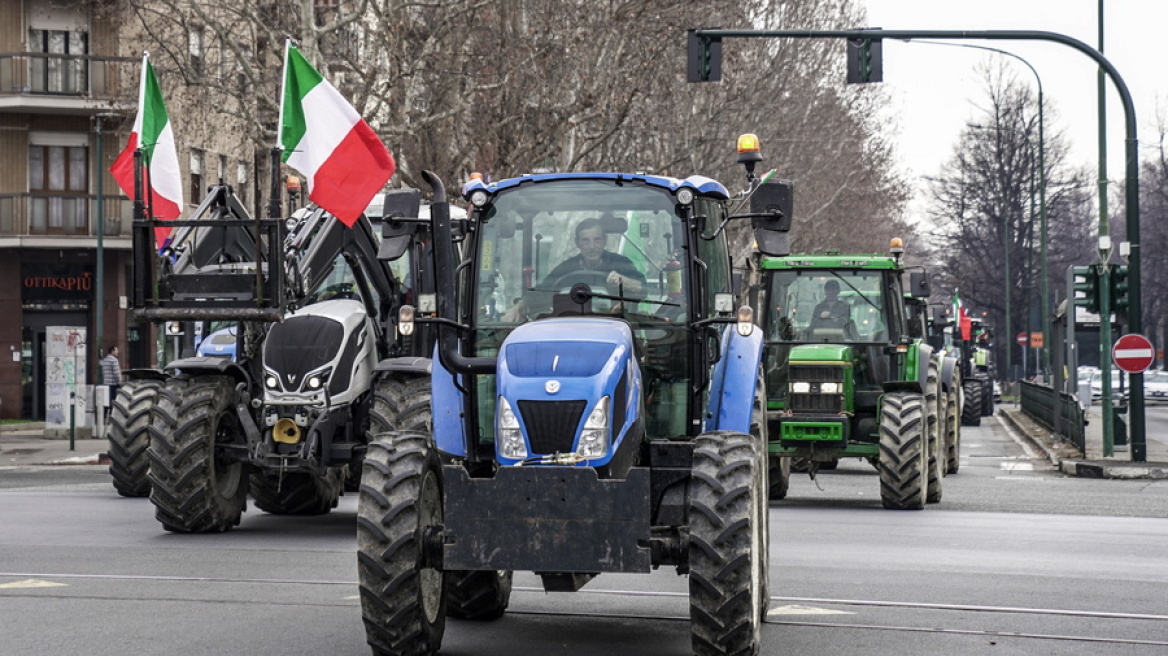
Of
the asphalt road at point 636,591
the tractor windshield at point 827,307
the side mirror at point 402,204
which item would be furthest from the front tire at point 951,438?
the side mirror at point 402,204

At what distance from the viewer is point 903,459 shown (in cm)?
1791

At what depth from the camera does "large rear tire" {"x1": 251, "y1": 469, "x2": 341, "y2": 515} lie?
16656mm

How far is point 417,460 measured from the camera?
846cm

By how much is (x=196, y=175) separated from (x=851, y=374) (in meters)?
32.7

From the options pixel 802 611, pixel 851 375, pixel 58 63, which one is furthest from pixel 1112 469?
pixel 58 63

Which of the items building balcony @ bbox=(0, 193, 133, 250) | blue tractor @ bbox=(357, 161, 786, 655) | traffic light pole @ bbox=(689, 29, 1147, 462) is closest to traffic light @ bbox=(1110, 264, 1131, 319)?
traffic light pole @ bbox=(689, 29, 1147, 462)

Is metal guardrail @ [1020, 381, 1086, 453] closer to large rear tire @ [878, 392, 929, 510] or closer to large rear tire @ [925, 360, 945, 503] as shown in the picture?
large rear tire @ [925, 360, 945, 503]

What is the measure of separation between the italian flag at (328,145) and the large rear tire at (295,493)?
2.68 m

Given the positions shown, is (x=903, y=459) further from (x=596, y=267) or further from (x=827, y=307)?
(x=596, y=267)

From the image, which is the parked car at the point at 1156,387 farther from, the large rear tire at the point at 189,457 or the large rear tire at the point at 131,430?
the large rear tire at the point at 189,457

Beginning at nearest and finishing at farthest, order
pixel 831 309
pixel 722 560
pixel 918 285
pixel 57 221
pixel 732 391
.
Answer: pixel 722 560 < pixel 732 391 < pixel 831 309 < pixel 918 285 < pixel 57 221

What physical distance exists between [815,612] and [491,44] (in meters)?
28.1

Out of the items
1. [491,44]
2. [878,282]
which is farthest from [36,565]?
[491,44]

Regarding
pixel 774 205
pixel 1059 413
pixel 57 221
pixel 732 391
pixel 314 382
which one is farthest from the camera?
pixel 57 221
